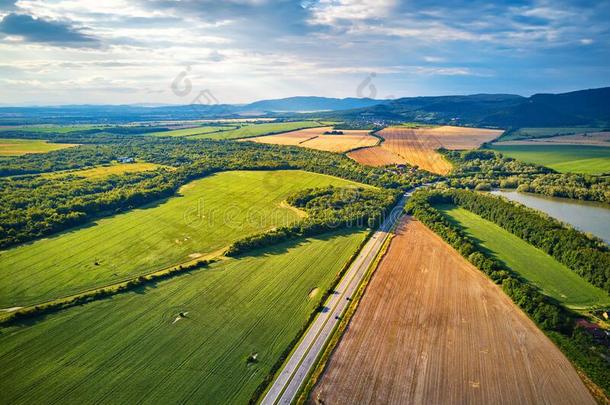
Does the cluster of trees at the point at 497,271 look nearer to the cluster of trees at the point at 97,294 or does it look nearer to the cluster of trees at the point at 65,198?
the cluster of trees at the point at 97,294

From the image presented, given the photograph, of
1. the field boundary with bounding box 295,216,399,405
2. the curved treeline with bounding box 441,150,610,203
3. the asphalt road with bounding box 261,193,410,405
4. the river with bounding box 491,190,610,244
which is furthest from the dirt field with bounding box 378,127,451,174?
the field boundary with bounding box 295,216,399,405

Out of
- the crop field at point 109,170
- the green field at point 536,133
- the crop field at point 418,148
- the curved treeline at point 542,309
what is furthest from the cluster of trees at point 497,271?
the green field at point 536,133

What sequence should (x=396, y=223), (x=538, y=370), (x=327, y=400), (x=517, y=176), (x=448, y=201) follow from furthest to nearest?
(x=517, y=176)
(x=448, y=201)
(x=396, y=223)
(x=538, y=370)
(x=327, y=400)

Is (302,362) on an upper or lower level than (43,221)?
lower

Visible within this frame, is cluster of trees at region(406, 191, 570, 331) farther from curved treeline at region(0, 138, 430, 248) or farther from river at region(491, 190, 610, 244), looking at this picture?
curved treeline at region(0, 138, 430, 248)

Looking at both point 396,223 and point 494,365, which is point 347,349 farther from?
point 396,223

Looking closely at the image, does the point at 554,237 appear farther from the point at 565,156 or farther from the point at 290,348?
the point at 565,156

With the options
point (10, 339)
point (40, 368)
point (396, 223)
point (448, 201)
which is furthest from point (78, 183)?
point (448, 201)
